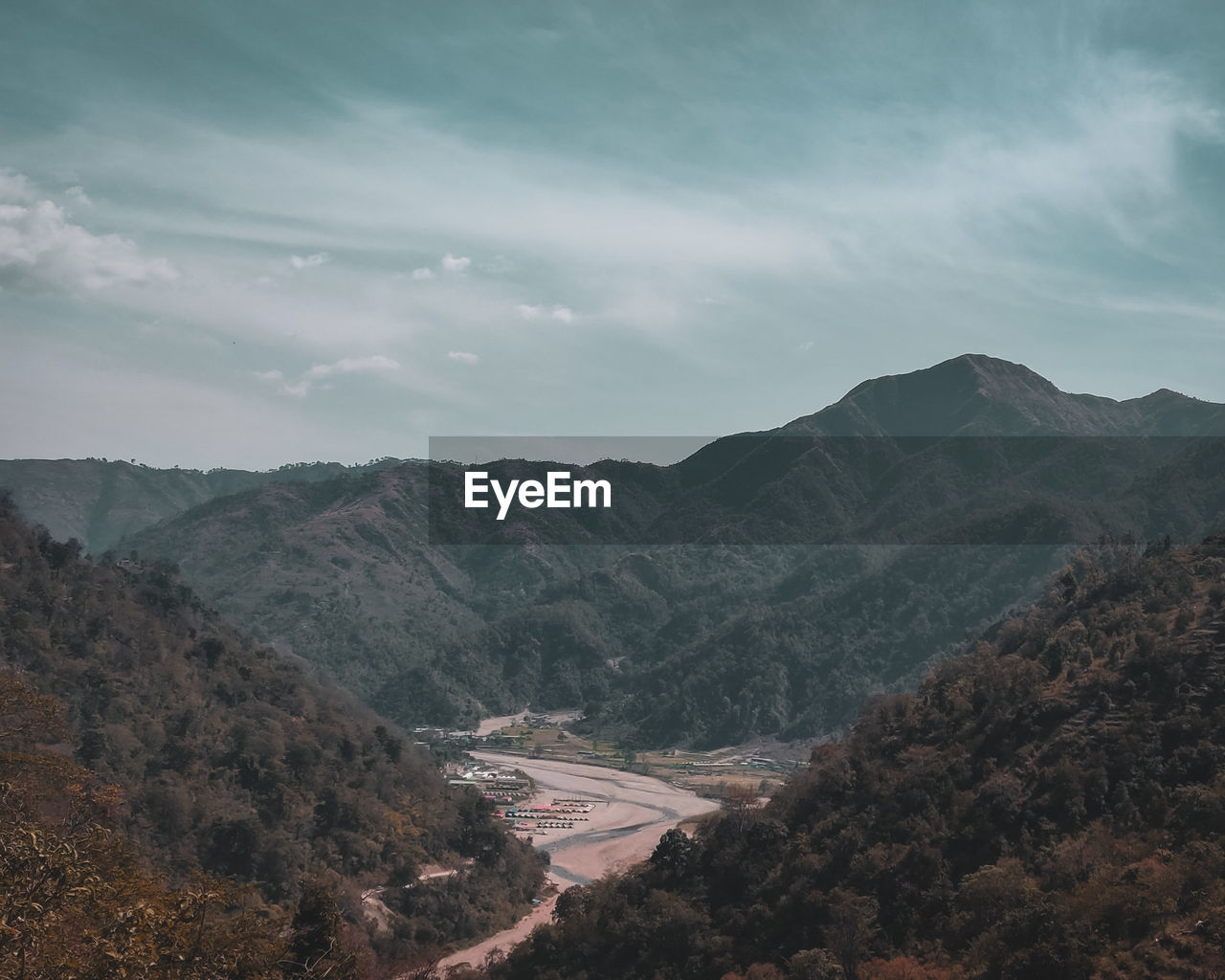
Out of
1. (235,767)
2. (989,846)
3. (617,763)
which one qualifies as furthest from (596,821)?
(989,846)

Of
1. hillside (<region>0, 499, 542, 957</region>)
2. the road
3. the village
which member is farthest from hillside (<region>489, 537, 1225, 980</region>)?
the village

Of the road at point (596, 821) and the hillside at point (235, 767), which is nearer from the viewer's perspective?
the hillside at point (235, 767)

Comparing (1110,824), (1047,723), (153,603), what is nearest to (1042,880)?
(1110,824)

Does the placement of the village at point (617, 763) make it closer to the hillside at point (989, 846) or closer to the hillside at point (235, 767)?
the hillside at point (235, 767)

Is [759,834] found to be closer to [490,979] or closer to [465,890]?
[490,979]

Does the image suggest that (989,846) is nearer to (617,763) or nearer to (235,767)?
(235,767)

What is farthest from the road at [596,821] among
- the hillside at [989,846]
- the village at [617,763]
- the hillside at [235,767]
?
the hillside at [989,846]

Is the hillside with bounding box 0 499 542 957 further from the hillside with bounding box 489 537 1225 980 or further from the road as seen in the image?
the hillside with bounding box 489 537 1225 980
